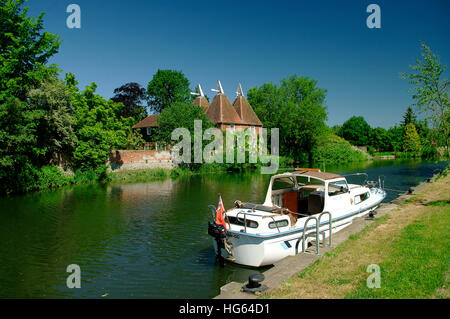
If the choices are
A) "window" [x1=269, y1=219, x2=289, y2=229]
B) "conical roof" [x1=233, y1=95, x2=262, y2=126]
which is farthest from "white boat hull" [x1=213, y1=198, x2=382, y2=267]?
"conical roof" [x1=233, y1=95, x2=262, y2=126]

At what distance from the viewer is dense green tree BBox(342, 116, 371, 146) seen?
107 m

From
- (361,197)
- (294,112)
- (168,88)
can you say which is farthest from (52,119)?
(294,112)

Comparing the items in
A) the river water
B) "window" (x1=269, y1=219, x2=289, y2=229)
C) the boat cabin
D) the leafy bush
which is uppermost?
the leafy bush

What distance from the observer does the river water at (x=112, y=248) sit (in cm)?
972

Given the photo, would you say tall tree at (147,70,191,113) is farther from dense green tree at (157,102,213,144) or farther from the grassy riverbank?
the grassy riverbank

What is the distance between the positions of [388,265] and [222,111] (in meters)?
50.2

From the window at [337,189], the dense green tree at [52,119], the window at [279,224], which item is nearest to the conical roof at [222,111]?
the dense green tree at [52,119]

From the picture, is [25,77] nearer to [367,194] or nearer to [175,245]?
[175,245]

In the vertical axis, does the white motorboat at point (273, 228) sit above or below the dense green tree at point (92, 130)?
below

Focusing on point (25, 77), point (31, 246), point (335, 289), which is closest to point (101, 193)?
point (25, 77)

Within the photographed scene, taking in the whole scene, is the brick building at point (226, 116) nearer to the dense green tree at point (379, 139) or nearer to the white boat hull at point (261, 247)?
the white boat hull at point (261, 247)

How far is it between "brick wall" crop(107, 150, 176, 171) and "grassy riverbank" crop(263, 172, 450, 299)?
111ft

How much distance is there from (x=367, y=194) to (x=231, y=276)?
10.7 m

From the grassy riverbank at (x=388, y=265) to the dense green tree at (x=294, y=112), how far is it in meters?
51.4
